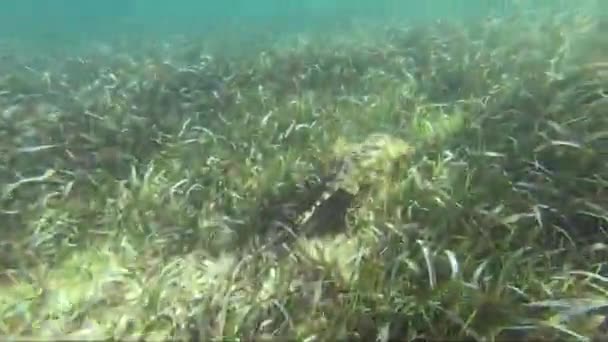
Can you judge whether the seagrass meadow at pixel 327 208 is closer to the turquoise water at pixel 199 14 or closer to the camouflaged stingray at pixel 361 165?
the camouflaged stingray at pixel 361 165

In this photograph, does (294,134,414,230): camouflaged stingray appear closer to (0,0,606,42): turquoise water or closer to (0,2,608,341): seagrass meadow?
(0,2,608,341): seagrass meadow

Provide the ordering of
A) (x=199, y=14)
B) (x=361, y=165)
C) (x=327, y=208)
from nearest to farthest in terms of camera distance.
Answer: (x=327, y=208), (x=361, y=165), (x=199, y=14)

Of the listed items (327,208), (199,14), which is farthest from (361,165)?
(199,14)

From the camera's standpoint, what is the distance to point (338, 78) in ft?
22.0

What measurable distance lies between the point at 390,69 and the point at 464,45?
1271 mm

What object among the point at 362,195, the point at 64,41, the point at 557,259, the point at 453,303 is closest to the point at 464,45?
the point at 362,195

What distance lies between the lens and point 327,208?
3.63 meters

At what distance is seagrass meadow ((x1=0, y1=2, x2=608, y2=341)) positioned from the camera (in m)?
2.51

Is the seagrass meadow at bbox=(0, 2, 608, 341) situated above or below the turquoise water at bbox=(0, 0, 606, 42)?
below

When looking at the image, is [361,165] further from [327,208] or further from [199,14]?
[199,14]

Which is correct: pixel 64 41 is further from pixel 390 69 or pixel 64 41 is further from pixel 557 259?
pixel 557 259

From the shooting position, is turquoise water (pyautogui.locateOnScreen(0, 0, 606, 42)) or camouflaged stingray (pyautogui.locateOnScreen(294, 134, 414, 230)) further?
turquoise water (pyautogui.locateOnScreen(0, 0, 606, 42))

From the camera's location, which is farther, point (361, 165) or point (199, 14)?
point (199, 14)

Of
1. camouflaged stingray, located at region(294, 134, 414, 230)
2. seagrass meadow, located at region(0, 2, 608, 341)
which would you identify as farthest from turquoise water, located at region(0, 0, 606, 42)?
camouflaged stingray, located at region(294, 134, 414, 230)
